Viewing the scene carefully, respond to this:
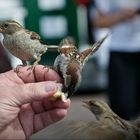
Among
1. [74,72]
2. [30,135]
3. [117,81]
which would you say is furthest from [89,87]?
[74,72]

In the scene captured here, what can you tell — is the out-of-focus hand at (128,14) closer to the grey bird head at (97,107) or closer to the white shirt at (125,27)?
the white shirt at (125,27)

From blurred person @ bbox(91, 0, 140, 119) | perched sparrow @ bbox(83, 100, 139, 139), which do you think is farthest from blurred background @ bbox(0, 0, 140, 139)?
perched sparrow @ bbox(83, 100, 139, 139)

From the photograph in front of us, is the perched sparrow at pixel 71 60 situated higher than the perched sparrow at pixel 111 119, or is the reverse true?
the perched sparrow at pixel 71 60

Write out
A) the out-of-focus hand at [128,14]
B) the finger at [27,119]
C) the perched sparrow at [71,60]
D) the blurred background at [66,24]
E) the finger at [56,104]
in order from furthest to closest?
the blurred background at [66,24], the out-of-focus hand at [128,14], the finger at [27,119], the finger at [56,104], the perched sparrow at [71,60]

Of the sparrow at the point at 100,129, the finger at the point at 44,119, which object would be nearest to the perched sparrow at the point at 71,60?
the sparrow at the point at 100,129

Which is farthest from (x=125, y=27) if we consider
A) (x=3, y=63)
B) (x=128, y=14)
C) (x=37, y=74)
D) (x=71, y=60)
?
(x=71, y=60)

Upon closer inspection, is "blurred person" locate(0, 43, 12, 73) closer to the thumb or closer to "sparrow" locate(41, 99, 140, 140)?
"sparrow" locate(41, 99, 140, 140)

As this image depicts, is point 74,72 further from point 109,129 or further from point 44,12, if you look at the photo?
point 44,12
